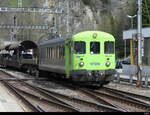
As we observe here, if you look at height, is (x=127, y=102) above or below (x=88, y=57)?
below

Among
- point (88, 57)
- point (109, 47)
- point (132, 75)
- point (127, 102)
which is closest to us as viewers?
point (127, 102)

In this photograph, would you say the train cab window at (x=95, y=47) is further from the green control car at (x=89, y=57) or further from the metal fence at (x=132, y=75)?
the metal fence at (x=132, y=75)

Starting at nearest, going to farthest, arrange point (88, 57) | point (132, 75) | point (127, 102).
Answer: point (127, 102) < point (88, 57) < point (132, 75)

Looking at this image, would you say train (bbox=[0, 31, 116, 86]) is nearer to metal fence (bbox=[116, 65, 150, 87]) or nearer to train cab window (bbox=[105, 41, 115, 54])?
train cab window (bbox=[105, 41, 115, 54])

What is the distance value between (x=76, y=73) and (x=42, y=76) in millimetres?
12012

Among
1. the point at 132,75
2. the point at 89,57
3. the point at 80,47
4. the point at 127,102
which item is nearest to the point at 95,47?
the point at 89,57

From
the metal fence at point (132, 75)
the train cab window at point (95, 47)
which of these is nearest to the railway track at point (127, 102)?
the train cab window at point (95, 47)

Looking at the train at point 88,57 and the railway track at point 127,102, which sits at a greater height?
the train at point 88,57

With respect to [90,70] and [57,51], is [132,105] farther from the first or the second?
[57,51]

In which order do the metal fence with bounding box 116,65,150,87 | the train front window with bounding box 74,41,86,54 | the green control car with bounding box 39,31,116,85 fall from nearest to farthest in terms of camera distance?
the green control car with bounding box 39,31,116,85
the train front window with bounding box 74,41,86,54
the metal fence with bounding box 116,65,150,87

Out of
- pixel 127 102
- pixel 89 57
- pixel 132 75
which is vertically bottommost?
pixel 127 102

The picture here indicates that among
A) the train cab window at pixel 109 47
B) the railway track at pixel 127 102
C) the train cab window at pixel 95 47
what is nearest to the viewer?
the railway track at pixel 127 102

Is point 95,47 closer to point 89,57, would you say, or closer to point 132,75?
point 89,57

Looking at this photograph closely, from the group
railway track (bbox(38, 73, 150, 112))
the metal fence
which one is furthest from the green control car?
the metal fence
